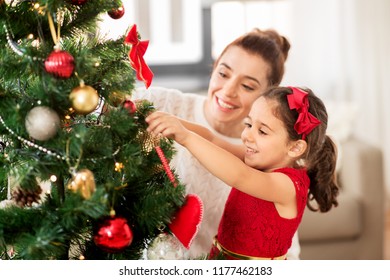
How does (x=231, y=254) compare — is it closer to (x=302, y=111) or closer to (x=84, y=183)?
(x=302, y=111)

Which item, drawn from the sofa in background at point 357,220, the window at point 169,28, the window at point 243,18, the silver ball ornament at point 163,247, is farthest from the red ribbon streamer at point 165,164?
the window at point 169,28

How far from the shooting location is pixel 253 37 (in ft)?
4.67

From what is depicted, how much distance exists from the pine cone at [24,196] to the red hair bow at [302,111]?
0.54 m

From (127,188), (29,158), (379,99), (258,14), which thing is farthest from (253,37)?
(379,99)

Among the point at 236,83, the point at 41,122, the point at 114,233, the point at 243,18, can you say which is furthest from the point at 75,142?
the point at 243,18

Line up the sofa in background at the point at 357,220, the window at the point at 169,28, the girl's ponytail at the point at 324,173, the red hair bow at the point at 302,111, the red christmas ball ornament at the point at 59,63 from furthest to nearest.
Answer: the window at the point at 169,28 → the sofa in background at the point at 357,220 → the girl's ponytail at the point at 324,173 → the red hair bow at the point at 302,111 → the red christmas ball ornament at the point at 59,63

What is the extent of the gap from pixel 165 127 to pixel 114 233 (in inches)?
8.9

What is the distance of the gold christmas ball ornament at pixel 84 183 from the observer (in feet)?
2.99

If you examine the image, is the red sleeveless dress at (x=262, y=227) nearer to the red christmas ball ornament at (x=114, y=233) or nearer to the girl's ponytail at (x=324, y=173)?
the girl's ponytail at (x=324, y=173)

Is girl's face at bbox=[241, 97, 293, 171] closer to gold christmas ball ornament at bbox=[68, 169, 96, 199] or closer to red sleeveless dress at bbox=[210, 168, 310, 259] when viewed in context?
red sleeveless dress at bbox=[210, 168, 310, 259]

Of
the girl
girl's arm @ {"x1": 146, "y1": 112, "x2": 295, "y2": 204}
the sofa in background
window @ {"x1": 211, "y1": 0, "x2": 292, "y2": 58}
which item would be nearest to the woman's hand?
girl's arm @ {"x1": 146, "y1": 112, "x2": 295, "y2": 204}

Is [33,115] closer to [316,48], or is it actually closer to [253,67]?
[253,67]

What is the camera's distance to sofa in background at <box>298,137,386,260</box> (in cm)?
242
